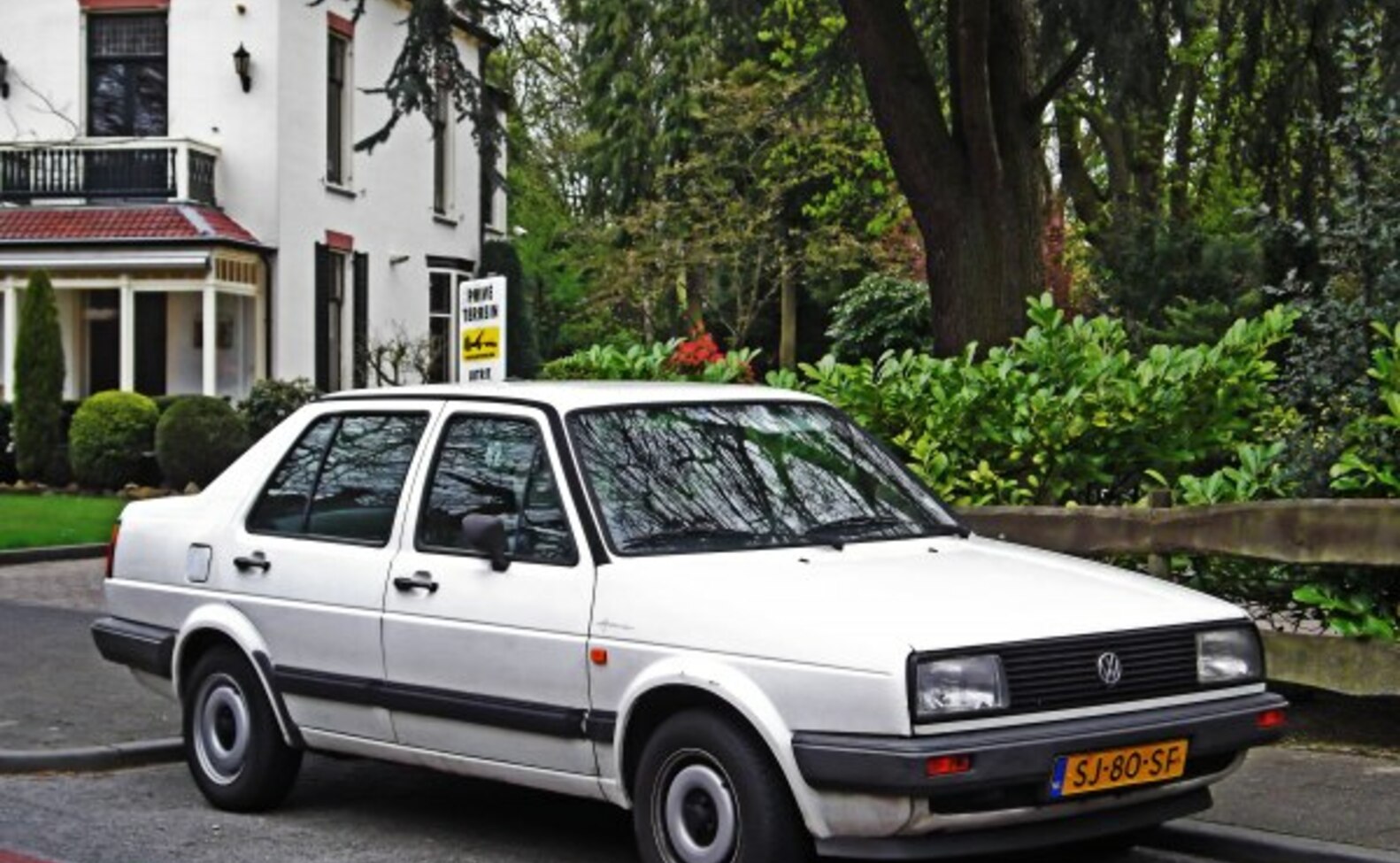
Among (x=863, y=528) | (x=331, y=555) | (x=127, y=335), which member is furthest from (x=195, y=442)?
(x=863, y=528)

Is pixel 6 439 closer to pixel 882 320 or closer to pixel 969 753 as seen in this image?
pixel 882 320

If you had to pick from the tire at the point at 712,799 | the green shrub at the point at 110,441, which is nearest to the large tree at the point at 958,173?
the tire at the point at 712,799

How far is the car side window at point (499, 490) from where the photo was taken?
7.40m

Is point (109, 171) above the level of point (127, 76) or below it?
below

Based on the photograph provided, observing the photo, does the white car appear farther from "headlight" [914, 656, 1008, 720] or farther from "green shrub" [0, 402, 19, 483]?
"green shrub" [0, 402, 19, 483]

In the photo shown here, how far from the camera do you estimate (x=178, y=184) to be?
3056 centimetres

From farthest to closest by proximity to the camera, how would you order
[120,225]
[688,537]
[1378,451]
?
[120,225], [1378,451], [688,537]

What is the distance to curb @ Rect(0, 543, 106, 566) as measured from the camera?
20.3 m

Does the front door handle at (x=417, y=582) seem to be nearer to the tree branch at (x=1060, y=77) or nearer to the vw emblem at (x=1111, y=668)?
the vw emblem at (x=1111, y=668)

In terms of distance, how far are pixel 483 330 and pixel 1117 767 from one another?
Answer: 8.11 m

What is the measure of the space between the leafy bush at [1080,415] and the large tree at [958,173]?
403 cm

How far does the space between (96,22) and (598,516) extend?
89.4 feet

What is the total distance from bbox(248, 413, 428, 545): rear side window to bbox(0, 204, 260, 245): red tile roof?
21.9 m

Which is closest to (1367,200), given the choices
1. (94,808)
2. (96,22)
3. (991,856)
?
(991,856)
